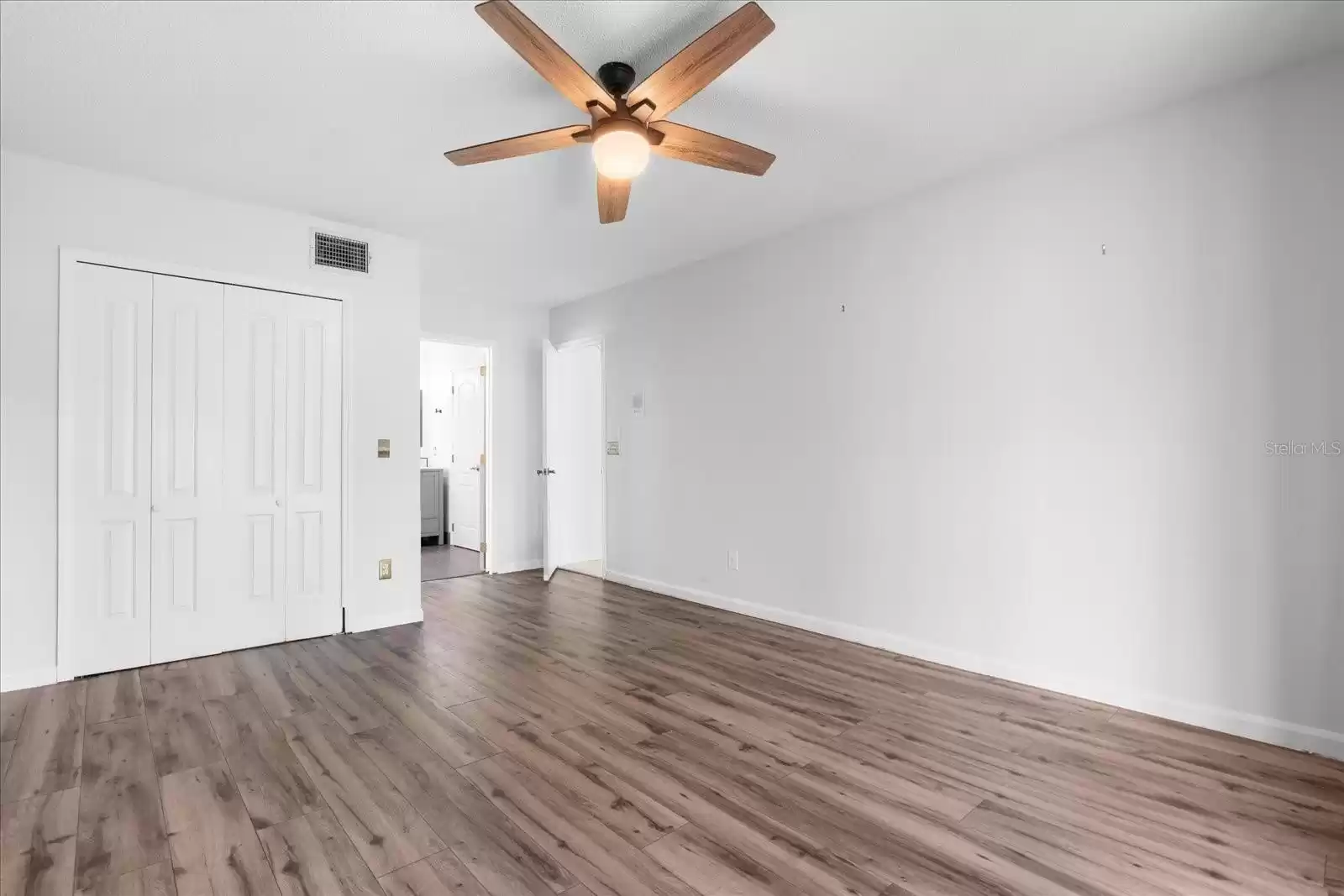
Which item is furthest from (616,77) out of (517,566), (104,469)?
(517,566)

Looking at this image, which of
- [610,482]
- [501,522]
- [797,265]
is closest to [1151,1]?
[797,265]

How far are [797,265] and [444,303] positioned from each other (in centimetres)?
329

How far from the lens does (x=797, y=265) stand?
434 cm

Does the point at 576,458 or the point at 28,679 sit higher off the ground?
the point at 576,458

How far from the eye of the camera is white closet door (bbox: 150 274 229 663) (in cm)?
362

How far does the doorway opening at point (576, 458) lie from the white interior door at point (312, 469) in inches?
76.5

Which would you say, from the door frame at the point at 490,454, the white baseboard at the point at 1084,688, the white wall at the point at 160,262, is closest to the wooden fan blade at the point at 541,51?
the white wall at the point at 160,262

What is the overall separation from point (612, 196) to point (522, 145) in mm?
478

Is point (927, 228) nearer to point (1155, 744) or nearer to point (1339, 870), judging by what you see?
point (1155, 744)

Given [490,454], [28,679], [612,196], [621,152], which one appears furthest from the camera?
[490,454]

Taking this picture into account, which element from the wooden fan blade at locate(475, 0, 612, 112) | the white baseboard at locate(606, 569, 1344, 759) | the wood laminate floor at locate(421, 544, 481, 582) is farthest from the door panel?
the wooden fan blade at locate(475, 0, 612, 112)

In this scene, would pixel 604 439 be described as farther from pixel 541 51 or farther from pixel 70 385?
pixel 541 51

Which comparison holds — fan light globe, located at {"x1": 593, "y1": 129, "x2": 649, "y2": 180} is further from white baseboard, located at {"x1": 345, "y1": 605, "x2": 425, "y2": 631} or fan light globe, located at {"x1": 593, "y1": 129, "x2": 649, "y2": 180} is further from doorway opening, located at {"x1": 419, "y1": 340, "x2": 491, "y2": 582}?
doorway opening, located at {"x1": 419, "y1": 340, "x2": 491, "y2": 582}

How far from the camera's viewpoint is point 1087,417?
3084 millimetres
